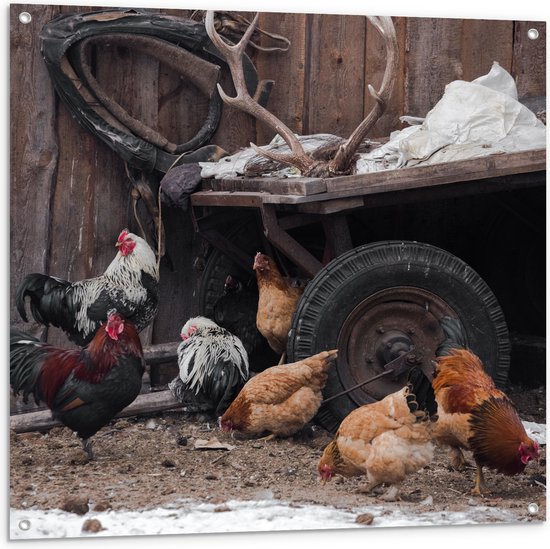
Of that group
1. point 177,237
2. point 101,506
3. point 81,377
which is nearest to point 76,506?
point 101,506

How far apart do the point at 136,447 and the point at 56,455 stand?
34 centimetres

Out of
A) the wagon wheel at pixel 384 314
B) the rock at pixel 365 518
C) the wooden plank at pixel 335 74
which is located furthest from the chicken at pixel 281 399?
the wooden plank at pixel 335 74

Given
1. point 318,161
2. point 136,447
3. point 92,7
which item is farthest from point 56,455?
point 92,7

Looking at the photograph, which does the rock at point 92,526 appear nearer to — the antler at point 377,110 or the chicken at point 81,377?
the chicken at point 81,377

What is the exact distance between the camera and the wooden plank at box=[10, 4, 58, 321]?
4.29 meters

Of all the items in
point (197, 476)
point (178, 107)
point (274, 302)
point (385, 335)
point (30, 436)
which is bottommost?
point (197, 476)

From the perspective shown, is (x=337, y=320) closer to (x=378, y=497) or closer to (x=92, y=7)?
(x=378, y=497)

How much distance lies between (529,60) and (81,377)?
2535mm

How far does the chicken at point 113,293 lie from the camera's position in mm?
4707

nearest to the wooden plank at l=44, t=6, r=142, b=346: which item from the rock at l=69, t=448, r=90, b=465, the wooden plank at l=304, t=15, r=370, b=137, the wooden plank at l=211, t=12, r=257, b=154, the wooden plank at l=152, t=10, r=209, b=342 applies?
the wooden plank at l=152, t=10, r=209, b=342

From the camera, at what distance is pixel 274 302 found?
4715 millimetres

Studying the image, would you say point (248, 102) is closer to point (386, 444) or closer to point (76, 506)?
point (386, 444)

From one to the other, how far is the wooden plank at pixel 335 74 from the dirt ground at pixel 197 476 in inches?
61.8

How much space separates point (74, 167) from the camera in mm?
4660
